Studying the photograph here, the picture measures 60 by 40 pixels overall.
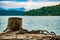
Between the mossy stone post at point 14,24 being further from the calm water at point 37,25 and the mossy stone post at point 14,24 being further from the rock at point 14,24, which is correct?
the calm water at point 37,25

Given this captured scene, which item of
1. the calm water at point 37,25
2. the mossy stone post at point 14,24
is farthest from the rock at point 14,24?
the calm water at point 37,25

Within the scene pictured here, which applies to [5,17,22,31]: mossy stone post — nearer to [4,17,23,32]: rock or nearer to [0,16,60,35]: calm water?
[4,17,23,32]: rock

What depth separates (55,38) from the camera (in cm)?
413

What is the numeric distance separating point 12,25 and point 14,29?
105 millimetres

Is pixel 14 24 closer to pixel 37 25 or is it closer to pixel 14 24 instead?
pixel 14 24

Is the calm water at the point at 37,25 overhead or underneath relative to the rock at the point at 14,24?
underneath

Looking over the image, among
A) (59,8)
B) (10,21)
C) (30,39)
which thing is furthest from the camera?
(59,8)

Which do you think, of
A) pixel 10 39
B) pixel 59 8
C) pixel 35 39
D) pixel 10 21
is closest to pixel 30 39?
pixel 35 39

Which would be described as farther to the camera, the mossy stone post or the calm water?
the calm water

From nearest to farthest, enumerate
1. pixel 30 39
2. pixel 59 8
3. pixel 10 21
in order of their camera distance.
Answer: pixel 30 39, pixel 10 21, pixel 59 8

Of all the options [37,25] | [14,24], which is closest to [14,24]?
[14,24]

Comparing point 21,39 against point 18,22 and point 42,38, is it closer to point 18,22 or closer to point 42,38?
point 42,38

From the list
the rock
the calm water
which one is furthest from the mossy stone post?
the calm water

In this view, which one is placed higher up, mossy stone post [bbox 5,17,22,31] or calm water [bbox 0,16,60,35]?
mossy stone post [bbox 5,17,22,31]
